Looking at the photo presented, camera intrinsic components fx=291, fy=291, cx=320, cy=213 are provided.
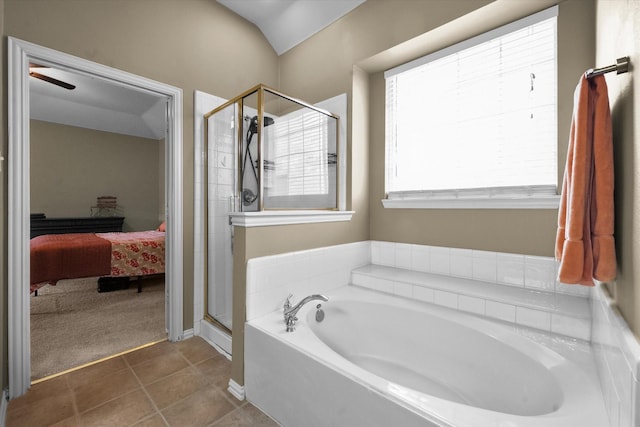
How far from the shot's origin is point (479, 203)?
1.95 meters

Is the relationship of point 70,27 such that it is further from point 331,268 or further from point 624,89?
point 624,89

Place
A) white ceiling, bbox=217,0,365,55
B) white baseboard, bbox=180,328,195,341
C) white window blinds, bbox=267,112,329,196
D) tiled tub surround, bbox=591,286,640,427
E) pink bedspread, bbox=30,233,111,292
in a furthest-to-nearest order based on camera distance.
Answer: pink bedspread, bbox=30,233,111,292 < white ceiling, bbox=217,0,365,55 < white baseboard, bbox=180,328,195,341 < white window blinds, bbox=267,112,329,196 < tiled tub surround, bbox=591,286,640,427

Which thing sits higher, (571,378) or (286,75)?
(286,75)

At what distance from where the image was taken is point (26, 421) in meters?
1.47

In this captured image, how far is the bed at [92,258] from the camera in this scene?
9.86 feet

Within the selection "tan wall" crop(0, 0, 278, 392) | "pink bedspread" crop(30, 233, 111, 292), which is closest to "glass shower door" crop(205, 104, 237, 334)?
"tan wall" crop(0, 0, 278, 392)

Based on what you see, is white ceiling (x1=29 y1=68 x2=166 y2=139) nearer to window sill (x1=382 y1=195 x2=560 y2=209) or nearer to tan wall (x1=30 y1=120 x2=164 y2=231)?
tan wall (x1=30 y1=120 x2=164 y2=231)

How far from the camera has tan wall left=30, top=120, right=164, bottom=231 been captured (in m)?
5.17

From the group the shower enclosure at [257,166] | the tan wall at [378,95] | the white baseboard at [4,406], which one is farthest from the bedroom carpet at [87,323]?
the tan wall at [378,95]

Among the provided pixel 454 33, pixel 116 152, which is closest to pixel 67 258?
pixel 116 152

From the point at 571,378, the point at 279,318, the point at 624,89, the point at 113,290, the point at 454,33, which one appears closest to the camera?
the point at 624,89

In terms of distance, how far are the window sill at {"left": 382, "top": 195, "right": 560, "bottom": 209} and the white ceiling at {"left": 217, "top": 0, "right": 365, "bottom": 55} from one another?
163 centimetres

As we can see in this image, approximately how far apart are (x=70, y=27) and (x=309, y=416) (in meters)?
2.57

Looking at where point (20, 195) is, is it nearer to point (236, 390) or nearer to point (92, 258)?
point (236, 390)
